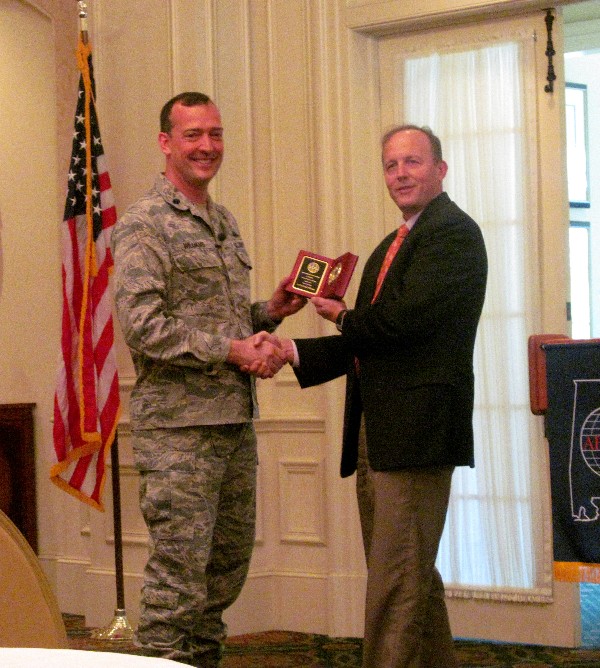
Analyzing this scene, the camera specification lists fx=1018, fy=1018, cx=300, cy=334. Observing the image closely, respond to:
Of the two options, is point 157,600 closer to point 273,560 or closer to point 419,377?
point 419,377

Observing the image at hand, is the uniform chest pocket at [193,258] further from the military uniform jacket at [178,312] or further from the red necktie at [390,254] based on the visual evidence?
the red necktie at [390,254]

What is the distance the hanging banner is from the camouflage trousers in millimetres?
1001

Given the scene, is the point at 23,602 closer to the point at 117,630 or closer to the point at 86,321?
the point at 86,321

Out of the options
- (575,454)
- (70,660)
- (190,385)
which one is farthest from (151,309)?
(70,660)

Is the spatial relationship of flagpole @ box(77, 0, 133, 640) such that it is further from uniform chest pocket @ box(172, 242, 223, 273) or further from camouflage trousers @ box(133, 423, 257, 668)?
uniform chest pocket @ box(172, 242, 223, 273)

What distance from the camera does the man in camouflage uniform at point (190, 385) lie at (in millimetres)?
2838

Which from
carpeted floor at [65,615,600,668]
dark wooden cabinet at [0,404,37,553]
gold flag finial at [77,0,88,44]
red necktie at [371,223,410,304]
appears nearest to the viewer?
red necktie at [371,223,410,304]

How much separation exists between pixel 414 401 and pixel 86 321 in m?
1.81

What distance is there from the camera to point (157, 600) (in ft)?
9.29

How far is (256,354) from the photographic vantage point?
2.93 m

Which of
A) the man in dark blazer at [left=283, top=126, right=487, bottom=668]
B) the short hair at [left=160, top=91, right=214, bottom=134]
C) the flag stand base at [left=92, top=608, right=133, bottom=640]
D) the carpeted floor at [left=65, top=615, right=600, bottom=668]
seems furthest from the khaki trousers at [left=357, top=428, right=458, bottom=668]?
the flag stand base at [left=92, top=608, right=133, bottom=640]

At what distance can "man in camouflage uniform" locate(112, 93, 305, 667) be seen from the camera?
284cm

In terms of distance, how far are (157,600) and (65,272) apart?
1817 millimetres

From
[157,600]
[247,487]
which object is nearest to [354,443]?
[247,487]
